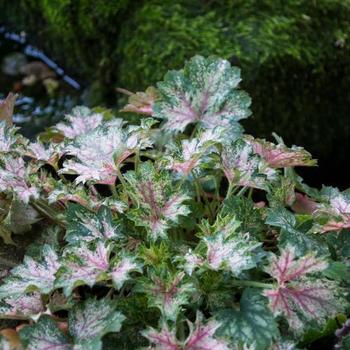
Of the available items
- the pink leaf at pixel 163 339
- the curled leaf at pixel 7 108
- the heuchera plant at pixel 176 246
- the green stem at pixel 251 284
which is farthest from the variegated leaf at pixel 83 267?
the curled leaf at pixel 7 108

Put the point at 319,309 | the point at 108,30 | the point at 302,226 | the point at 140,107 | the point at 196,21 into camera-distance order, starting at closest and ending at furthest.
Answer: the point at 319,309, the point at 302,226, the point at 140,107, the point at 196,21, the point at 108,30

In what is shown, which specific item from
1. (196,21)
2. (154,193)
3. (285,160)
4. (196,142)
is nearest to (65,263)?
(154,193)

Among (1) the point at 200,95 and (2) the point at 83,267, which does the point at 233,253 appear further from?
(1) the point at 200,95

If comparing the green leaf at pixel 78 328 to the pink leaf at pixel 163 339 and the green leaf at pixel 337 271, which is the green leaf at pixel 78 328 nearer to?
the pink leaf at pixel 163 339

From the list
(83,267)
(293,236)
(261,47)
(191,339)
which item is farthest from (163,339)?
(261,47)

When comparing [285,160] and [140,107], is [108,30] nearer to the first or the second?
[140,107]
